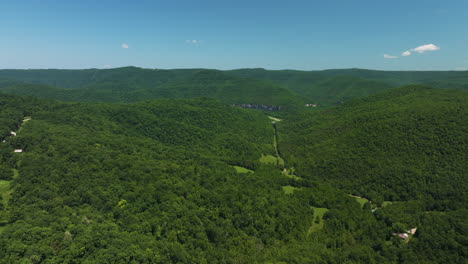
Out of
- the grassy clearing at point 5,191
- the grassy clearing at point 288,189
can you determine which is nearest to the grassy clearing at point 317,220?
the grassy clearing at point 288,189

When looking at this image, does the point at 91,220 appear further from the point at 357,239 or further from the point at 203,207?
the point at 357,239

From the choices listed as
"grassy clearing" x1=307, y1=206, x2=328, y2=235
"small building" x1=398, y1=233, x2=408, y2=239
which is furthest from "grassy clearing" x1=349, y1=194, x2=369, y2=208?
"small building" x1=398, y1=233, x2=408, y2=239

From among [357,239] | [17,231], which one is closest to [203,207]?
[17,231]

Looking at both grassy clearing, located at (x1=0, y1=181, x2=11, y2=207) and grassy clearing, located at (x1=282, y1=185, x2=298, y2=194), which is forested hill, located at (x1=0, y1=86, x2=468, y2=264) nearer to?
grassy clearing, located at (x1=0, y1=181, x2=11, y2=207)

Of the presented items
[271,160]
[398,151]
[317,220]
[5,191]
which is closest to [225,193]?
[317,220]

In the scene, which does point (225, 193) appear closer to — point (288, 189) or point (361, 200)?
point (288, 189)
